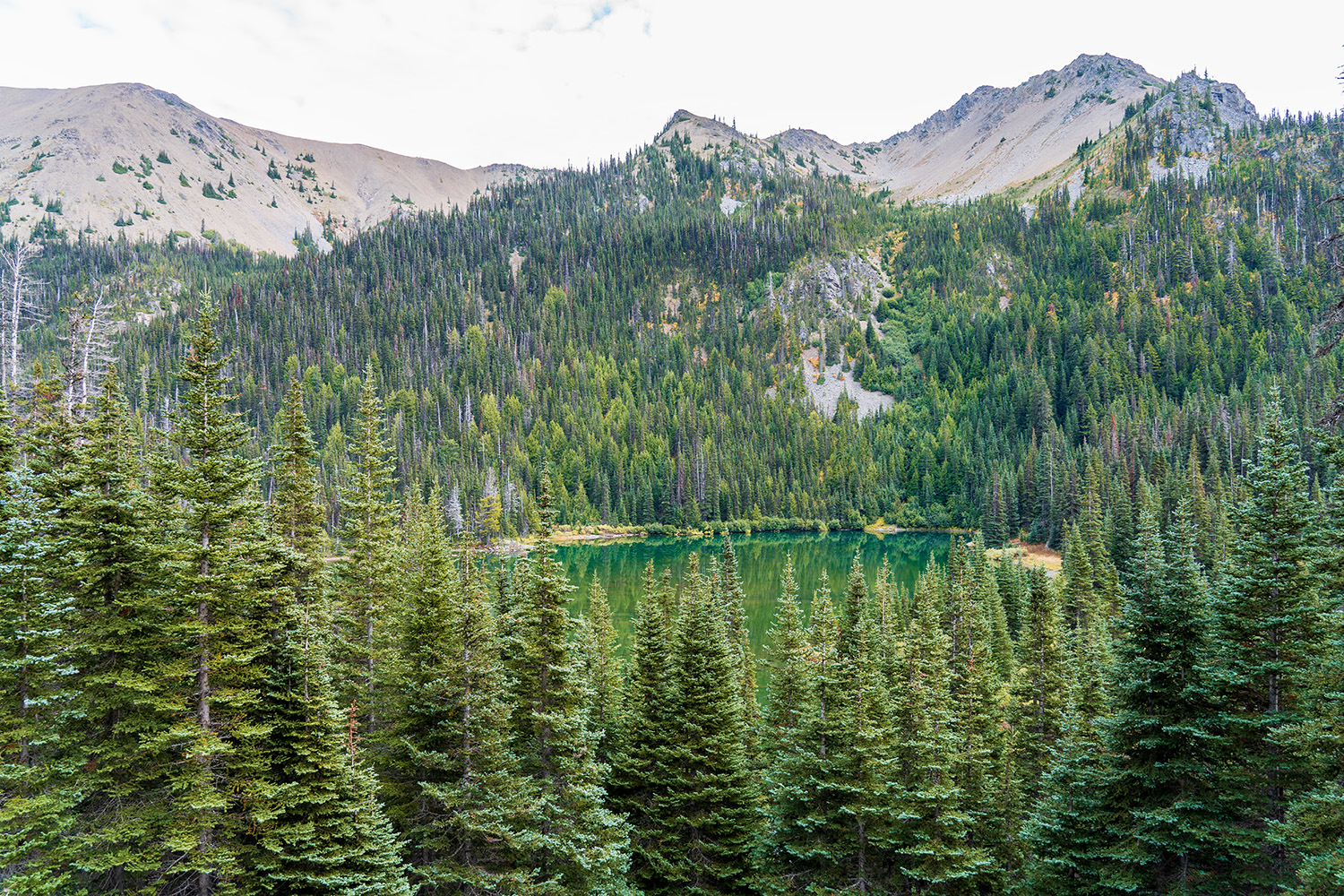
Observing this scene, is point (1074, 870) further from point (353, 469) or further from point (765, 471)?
point (765, 471)

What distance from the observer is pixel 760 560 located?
113062mm

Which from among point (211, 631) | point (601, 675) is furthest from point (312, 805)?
point (601, 675)

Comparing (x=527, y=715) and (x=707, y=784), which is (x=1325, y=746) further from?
(x=527, y=715)

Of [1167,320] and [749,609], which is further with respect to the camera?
[1167,320]

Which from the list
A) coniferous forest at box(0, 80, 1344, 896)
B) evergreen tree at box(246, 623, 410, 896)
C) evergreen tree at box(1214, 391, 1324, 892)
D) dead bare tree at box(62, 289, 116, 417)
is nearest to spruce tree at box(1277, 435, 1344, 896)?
coniferous forest at box(0, 80, 1344, 896)

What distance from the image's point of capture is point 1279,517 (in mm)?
16141

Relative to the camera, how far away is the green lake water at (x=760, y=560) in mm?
81312

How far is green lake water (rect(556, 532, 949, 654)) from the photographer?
81312 millimetres

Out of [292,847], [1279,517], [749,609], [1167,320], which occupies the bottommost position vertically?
[749,609]

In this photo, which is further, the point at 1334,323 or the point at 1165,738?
the point at 1165,738

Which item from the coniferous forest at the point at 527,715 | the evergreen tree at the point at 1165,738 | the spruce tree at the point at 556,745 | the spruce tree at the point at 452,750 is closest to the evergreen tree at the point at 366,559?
the coniferous forest at the point at 527,715

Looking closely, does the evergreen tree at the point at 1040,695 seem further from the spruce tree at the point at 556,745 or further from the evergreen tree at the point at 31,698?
the evergreen tree at the point at 31,698

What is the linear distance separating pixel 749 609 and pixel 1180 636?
210 ft

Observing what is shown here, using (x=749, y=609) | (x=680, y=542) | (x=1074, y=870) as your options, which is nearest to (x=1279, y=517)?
(x=1074, y=870)
